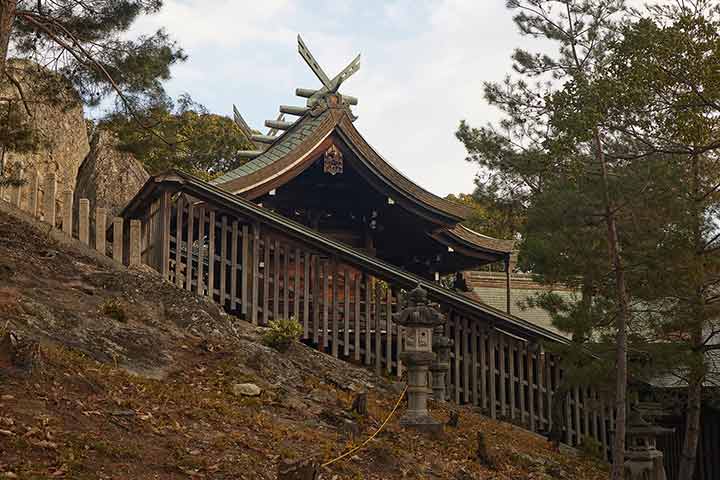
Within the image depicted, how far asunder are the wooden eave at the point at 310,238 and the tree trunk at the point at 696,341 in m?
2.70

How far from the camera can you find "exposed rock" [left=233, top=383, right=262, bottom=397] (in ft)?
38.0

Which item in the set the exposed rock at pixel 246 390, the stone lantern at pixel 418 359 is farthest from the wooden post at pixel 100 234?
the stone lantern at pixel 418 359

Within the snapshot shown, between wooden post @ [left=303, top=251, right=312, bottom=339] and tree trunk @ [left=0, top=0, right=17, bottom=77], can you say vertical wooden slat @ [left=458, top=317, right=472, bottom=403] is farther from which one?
tree trunk @ [left=0, top=0, right=17, bottom=77]

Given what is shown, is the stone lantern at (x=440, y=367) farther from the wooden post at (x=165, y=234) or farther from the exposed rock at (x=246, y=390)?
the wooden post at (x=165, y=234)

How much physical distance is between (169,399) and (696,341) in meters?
9.39

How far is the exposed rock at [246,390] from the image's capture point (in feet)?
38.0

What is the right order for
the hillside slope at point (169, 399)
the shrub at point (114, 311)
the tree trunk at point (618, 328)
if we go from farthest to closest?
the tree trunk at point (618, 328) → the shrub at point (114, 311) → the hillside slope at point (169, 399)

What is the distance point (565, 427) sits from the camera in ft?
56.6

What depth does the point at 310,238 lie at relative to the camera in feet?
54.7

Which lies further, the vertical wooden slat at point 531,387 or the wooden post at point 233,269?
the vertical wooden slat at point 531,387

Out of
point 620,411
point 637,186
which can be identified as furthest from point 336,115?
point 620,411

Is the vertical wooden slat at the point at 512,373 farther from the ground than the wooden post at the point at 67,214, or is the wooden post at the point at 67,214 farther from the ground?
the wooden post at the point at 67,214

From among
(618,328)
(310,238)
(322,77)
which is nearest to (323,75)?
(322,77)

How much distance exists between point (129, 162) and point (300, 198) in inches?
317
